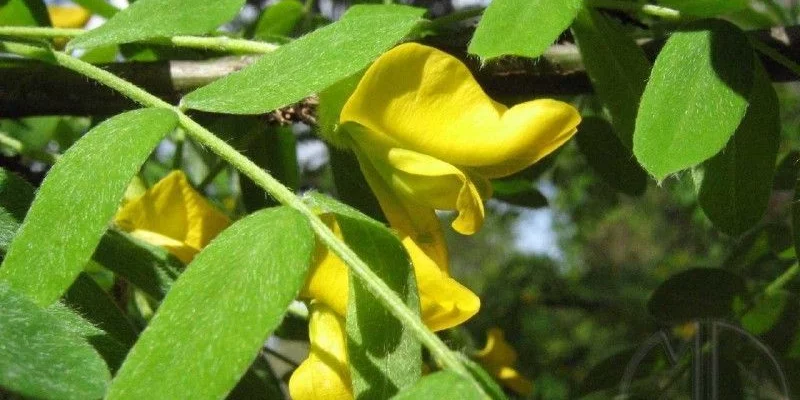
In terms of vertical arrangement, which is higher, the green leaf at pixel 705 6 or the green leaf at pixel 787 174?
the green leaf at pixel 705 6

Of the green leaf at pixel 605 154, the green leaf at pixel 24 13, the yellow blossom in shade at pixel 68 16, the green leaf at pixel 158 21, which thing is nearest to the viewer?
the green leaf at pixel 158 21

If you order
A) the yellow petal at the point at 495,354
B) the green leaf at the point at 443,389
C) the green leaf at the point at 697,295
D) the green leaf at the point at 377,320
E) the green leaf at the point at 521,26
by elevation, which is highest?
the green leaf at the point at 521,26

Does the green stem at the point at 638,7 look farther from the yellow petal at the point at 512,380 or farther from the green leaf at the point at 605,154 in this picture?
the yellow petal at the point at 512,380

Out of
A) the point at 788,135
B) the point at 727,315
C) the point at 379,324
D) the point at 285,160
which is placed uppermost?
the point at 379,324

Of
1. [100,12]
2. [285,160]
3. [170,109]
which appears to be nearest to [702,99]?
[170,109]

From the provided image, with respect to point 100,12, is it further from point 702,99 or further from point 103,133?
point 702,99

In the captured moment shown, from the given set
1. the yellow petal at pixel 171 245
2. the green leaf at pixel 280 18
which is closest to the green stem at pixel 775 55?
the yellow petal at pixel 171 245

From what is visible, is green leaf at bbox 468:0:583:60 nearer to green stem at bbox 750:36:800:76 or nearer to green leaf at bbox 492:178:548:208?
green stem at bbox 750:36:800:76
